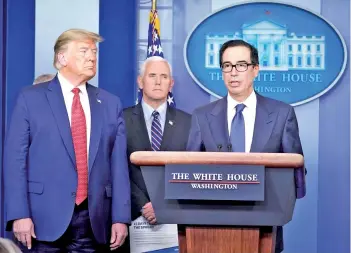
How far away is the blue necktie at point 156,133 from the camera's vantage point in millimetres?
3385

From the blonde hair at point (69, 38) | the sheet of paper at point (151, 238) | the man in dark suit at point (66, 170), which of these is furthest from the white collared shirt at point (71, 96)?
the sheet of paper at point (151, 238)

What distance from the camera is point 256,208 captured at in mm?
1778

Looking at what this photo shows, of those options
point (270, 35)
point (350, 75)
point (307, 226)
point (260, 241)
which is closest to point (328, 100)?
point (350, 75)

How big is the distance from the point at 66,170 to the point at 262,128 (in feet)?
2.67

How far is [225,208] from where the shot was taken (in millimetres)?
1792

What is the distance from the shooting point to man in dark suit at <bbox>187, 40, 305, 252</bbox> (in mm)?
2625

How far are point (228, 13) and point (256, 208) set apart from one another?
2135mm

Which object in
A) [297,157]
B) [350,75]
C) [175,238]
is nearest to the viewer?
[297,157]

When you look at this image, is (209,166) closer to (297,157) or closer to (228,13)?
(297,157)

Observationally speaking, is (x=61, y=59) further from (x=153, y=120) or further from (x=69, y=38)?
(x=153, y=120)

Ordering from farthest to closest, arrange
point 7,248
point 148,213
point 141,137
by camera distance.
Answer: point 141,137 < point 148,213 < point 7,248

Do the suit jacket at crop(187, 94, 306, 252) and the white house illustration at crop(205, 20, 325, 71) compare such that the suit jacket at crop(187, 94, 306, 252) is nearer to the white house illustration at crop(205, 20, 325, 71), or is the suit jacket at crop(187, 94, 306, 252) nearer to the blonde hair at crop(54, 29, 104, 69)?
the blonde hair at crop(54, 29, 104, 69)

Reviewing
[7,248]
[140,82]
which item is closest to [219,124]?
[140,82]

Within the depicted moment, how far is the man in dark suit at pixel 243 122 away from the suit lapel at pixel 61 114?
50 cm
